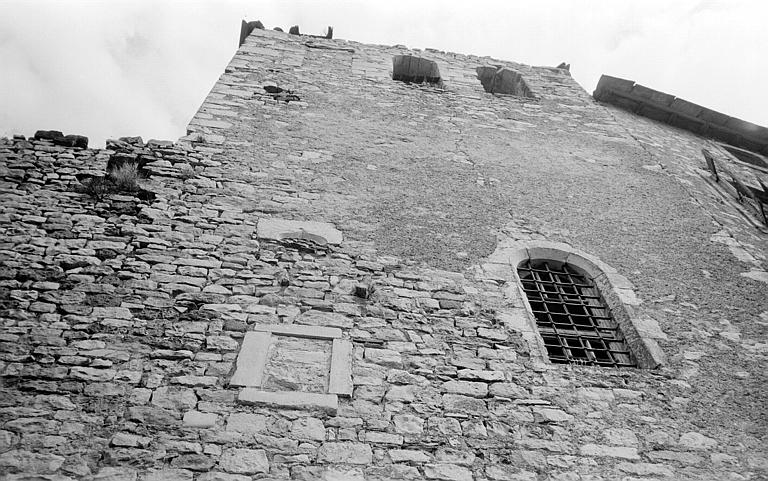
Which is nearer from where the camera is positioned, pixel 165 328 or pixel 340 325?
pixel 165 328

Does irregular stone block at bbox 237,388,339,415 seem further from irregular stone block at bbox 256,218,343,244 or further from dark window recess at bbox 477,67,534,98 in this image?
dark window recess at bbox 477,67,534,98

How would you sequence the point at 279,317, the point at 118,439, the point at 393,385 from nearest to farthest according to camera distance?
the point at 118,439
the point at 393,385
the point at 279,317

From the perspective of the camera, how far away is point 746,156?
30.3 feet

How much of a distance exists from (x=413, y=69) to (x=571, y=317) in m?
5.66

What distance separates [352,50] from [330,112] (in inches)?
98.3

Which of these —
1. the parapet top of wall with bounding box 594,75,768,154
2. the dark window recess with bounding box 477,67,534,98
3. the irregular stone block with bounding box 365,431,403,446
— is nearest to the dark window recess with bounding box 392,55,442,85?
the dark window recess with bounding box 477,67,534,98

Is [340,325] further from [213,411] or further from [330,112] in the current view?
[330,112]

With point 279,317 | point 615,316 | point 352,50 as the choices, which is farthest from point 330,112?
point 615,316

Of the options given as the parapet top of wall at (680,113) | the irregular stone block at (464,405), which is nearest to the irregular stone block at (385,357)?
the irregular stone block at (464,405)

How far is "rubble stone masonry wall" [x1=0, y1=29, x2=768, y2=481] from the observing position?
3.39m

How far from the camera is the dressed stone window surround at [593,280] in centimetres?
451

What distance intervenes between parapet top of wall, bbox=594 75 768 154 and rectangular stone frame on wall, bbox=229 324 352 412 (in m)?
6.93

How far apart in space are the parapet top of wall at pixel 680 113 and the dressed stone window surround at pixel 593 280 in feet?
15.0

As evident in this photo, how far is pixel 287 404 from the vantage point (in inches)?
140
